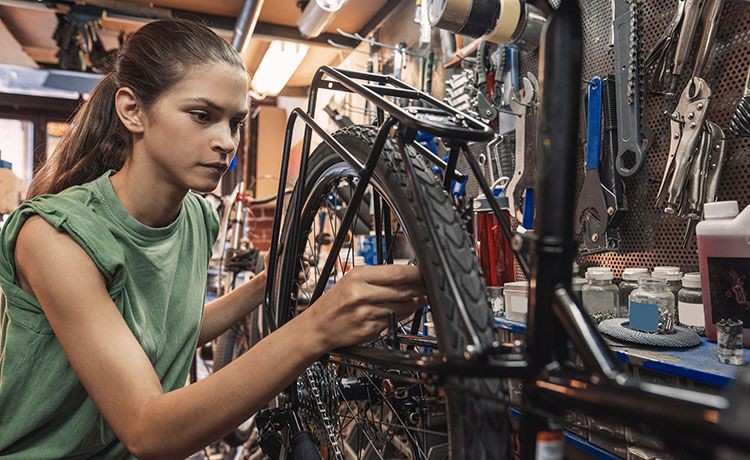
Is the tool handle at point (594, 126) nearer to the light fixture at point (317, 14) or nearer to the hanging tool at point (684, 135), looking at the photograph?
the hanging tool at point (684, 135)

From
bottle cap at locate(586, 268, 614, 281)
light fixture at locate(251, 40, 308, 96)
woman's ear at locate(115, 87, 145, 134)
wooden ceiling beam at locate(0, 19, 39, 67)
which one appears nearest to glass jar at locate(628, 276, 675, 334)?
bottle cap at locate(586, 268, 614, 281)

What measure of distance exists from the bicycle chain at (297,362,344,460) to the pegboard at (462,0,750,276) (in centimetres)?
86

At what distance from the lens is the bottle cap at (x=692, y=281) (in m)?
1.08

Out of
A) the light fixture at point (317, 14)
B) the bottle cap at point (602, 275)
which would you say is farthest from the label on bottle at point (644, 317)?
the light fixture at point (317, 14)

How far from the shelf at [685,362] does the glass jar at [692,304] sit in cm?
5

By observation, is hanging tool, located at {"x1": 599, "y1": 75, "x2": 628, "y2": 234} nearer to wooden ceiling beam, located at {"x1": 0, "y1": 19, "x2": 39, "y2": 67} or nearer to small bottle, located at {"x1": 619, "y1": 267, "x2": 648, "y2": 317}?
small bottle, located at {"x1": 619, "y1": 267, "x2": 648, "y2": 317}

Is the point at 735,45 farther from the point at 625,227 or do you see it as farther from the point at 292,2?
the point at 292,2

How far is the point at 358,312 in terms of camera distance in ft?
2.03

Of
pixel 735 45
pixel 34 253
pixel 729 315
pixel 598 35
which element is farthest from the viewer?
pixel 598 35

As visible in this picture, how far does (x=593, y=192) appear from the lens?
1.39m

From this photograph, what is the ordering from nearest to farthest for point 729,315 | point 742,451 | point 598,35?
1. point 742,451
2. point 729,315
3. point 598,35

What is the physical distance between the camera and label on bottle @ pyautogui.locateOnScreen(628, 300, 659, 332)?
3.27 feet

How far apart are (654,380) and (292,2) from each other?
2.82 meters

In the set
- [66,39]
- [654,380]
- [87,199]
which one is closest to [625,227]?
[654,380]
